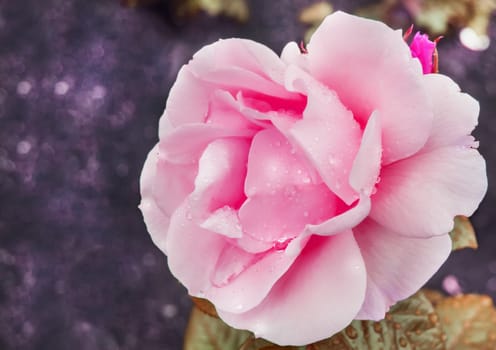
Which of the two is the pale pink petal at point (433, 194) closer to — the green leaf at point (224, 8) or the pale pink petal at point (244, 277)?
the pale pink petal at point (244, 277)

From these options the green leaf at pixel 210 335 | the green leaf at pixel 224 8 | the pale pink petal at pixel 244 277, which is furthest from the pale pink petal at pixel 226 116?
the green leaf at pixel 224 8

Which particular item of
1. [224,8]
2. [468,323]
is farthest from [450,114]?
[224,8]

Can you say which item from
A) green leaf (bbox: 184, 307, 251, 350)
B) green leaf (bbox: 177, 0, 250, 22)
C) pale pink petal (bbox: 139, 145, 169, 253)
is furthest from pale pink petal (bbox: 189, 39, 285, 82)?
green leaf (bbox: 177, 0, 250, 22)

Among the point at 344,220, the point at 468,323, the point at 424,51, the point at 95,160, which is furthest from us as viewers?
the point at 95,160

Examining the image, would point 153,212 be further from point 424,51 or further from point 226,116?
point 424,51

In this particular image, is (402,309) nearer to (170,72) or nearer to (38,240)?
(38,240)

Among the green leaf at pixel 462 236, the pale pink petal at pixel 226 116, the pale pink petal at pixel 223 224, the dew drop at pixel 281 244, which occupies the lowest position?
the green leaf at pixel 462 236

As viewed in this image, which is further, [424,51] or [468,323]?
[468,323]
